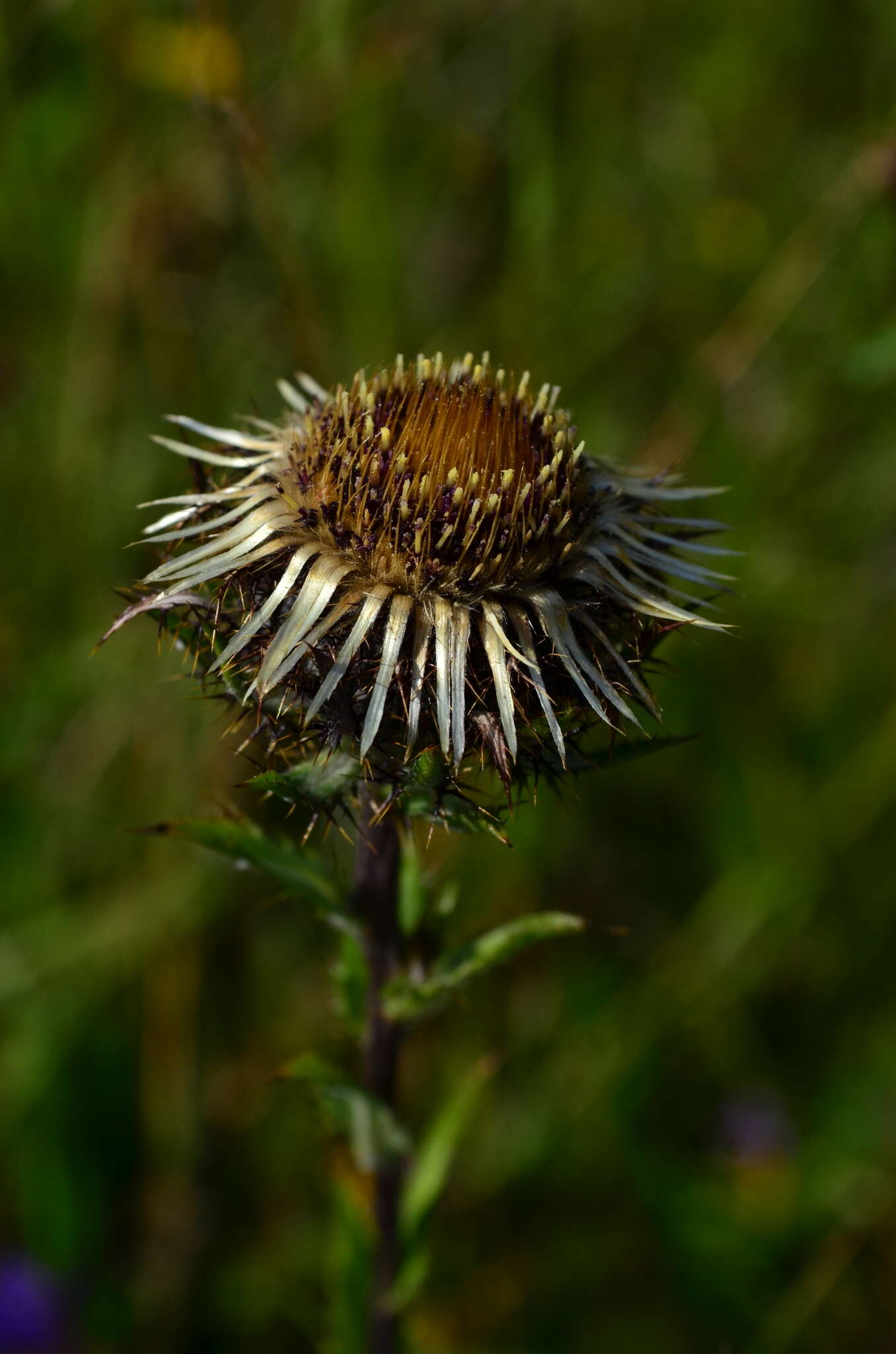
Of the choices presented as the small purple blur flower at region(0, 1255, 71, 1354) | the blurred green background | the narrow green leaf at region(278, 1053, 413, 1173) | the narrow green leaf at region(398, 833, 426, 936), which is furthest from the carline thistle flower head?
the small purple blur flower at region(0, 1255, 71, 1354)

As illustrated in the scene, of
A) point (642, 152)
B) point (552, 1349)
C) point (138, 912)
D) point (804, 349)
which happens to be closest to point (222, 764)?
point (138, 912)

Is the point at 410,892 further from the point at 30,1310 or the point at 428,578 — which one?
the point at 30,1310

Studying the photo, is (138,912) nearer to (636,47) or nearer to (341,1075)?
(341,1075)

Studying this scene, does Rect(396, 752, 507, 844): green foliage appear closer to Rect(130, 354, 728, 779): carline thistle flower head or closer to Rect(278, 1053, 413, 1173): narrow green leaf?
Rect(130, 354, 728, 779): carline thistle flower head

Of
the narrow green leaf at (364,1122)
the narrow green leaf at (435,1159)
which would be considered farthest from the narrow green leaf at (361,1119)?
the narrow green leaf at (435,1159)

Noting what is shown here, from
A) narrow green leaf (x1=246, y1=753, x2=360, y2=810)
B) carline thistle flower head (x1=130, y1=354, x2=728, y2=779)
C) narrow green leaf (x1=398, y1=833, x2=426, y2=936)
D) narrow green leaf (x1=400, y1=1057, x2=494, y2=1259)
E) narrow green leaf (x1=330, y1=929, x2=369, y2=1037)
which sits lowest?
narrow green leaf (x1=400, y1=1057, x2=494, y2=1259)

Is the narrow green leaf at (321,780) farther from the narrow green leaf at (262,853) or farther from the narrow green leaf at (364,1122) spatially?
the narrow green leaf at (364,1122)
